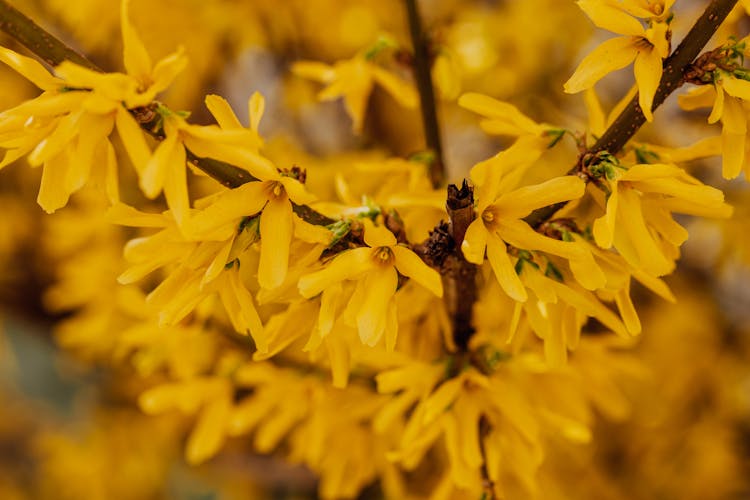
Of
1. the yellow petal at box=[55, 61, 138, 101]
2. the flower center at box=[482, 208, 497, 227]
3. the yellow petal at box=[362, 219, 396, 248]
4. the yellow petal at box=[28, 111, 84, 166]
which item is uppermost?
the yellow petal at box=[55, 61, 138, 101]

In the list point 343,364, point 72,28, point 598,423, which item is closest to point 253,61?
point 72,28

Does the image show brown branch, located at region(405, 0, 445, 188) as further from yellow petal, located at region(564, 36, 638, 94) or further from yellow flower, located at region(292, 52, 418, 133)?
yellow petal, located at region(564, 36, 638, 94)

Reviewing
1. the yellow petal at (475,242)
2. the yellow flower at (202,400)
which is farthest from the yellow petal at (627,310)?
the yellow flower at (202,400)

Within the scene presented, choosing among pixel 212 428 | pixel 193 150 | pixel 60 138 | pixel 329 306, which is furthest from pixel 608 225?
pixel 212 428

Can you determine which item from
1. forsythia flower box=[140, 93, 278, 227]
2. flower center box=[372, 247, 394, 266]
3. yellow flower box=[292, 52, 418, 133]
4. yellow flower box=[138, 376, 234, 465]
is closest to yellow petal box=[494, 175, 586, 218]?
flower center box=[372, 247, 394, 266]

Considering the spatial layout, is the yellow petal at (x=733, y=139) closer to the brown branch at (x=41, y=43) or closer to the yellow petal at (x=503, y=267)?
the yellow petal at (x=503, y=267)

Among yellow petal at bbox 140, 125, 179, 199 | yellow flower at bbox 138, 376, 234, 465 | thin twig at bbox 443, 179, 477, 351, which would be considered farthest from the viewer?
yellow flower at bbox 138, 376, 234, 465

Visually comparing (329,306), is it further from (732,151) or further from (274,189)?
(732,151)
